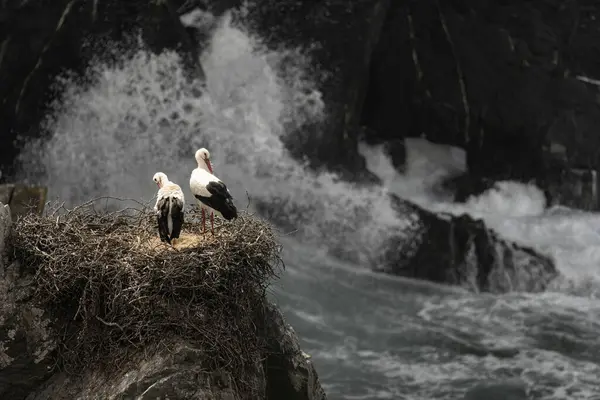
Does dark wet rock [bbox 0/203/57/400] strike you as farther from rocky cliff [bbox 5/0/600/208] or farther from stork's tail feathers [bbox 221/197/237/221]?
rocky cliff [bbox 5/0/600/208]

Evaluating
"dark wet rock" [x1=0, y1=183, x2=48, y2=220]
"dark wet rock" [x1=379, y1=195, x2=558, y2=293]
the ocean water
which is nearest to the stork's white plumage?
"dark wet rock" [x1=0, y1=183, x2=48, y2=220]

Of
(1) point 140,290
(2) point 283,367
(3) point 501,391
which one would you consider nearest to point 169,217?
(1) point 140,290

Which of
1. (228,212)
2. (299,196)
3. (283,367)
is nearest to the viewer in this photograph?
(228,212)

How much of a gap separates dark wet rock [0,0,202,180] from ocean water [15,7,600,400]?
206 mm

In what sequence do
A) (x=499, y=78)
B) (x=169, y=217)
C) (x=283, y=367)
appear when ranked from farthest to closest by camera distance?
(x=499, y=78) → (x=283, y=367) → (x=169, y=217)

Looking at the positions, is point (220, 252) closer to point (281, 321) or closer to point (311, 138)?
point (281, 321)

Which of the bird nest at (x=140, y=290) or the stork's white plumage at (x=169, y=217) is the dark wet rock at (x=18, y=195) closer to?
the bird nest at (x=140, y=290)

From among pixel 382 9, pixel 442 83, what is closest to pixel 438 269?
pixel 442 83

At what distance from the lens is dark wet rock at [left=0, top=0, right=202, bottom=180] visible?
875cm

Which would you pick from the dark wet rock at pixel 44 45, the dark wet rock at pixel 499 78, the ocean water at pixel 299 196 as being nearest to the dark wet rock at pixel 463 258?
the ocean water at pixel 299 196

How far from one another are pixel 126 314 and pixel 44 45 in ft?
21.0

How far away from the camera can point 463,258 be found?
930 centimetres

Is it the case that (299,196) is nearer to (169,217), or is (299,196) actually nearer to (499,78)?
(499,78)

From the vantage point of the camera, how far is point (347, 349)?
767 cm
